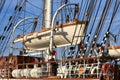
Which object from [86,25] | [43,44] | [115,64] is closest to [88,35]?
[86,25]

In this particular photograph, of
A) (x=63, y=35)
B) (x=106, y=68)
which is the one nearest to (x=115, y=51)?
(x=106, y=68)

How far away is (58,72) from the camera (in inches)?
765

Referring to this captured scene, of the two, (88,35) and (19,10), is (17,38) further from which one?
(88,35)

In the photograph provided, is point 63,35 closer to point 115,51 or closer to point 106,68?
point 115,51

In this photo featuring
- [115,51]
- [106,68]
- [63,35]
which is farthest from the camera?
[63,35]

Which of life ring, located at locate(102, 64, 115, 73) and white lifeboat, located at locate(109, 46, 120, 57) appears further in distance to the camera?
white lifeboat, located at locate(109, 46, 120, 57)

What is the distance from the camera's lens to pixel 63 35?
22.8 metres

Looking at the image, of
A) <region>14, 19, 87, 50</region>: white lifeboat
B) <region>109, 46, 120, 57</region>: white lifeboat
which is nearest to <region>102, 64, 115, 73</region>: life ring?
<region>109, 46, 120, 57</region>: white lifeboat

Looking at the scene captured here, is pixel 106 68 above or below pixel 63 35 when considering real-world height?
below

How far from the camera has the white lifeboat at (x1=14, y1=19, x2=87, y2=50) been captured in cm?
2202

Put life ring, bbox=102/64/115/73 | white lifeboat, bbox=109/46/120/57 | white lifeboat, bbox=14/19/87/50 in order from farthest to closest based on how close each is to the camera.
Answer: white lifeboat, bbox=14/19/87/50
white lifeboat, bbox=109/46/120/57
life ring, bbox=102/64/115/73

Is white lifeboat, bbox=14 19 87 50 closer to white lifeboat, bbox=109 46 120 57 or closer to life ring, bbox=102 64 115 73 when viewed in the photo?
white lifeboat, bbox=109 46 120 57

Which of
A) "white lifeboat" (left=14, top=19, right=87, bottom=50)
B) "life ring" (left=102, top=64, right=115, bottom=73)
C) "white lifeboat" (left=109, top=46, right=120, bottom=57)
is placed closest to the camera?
"life ring" (left=102, top=64, right=115, bottom=73)

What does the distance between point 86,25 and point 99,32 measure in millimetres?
902
